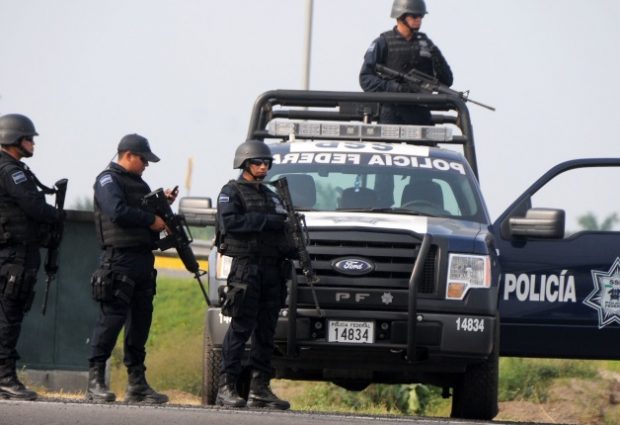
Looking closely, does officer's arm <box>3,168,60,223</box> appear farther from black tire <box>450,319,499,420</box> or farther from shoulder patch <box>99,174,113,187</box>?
black tire <box>450,319,499,420</box>

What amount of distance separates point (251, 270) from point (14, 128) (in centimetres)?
190

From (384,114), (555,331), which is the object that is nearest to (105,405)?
(555,331)

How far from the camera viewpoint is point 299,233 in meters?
12.4

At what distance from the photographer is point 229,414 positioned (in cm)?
1120

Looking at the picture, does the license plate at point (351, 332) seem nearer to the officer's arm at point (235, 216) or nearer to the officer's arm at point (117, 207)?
the officer's arm at point (235, 216)

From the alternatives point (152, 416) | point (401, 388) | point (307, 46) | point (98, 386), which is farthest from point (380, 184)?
point (307, 46)

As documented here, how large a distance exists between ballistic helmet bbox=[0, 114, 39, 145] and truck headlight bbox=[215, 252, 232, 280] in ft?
5.09

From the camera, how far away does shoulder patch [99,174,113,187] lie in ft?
40.8

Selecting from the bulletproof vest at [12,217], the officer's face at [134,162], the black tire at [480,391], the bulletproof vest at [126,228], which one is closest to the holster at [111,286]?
the bulletproof vest at [126,228]

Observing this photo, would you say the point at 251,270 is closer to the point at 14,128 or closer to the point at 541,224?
the point at 14,128

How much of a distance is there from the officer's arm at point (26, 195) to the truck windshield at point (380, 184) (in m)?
1.94

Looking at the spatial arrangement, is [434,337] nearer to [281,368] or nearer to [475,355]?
[475,355]

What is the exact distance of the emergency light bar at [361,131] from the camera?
14.5 meters

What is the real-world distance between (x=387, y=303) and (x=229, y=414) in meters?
1.77
